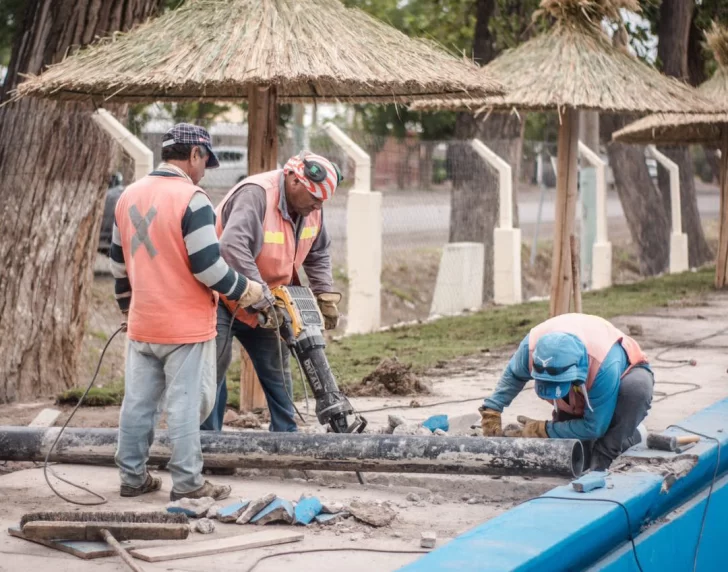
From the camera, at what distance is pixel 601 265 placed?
59.0ft

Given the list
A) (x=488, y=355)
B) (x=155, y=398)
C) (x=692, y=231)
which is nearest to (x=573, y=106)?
(x=488, y=355)

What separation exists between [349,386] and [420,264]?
9.72 meters

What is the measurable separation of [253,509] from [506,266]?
412 inches

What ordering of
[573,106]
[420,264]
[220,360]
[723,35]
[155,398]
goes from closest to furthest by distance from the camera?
[155,398], [220,360], [573,106], [723,35], [420,264]

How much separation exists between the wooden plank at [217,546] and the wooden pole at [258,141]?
293 centimetres

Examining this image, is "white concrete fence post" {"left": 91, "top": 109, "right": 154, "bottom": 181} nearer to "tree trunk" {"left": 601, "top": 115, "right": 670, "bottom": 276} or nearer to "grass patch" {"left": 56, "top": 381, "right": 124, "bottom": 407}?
"grass patch" {"left": 56, "top": 381, "right": 124, "bottom": 407}

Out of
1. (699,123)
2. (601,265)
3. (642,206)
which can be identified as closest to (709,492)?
(699,123)

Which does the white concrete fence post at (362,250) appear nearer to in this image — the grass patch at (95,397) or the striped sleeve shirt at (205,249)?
the grass patch at (95,397)

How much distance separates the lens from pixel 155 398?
19.2 ft

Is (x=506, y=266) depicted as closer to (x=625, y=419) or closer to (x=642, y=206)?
(x=642, y=206)

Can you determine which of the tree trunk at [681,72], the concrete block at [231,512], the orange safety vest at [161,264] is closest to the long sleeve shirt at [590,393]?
the concrete block at [231,512]

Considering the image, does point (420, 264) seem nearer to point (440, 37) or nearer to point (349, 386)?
point (440, 37)

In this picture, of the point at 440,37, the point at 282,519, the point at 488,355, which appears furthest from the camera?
the point at 440,37

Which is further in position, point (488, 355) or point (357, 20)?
point (488, 355)
